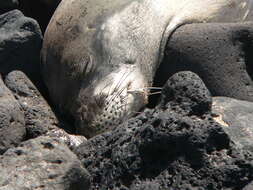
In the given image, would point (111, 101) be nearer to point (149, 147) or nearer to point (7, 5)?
point (149, 147)

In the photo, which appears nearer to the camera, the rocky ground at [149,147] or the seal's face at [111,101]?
the rocky ground at [149,147]

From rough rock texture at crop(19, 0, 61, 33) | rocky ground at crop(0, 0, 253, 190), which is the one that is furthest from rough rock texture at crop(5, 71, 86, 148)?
rough rock texture at crop(19, 0, 61, 33)

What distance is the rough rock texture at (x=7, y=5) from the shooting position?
5297 millimetres

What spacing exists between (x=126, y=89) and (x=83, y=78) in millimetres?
385

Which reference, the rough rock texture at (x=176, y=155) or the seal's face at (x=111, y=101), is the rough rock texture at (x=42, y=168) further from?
the seal's face at (x=111, y=101)

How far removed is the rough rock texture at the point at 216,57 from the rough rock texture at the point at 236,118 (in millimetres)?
477

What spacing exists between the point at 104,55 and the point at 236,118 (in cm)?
123

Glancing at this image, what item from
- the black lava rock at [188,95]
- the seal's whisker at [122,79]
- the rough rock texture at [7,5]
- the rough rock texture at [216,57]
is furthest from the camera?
the rough rock texture at [7,5]

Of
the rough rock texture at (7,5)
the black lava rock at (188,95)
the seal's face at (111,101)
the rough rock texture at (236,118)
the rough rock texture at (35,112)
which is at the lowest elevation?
the rough rock texture at (35,112)

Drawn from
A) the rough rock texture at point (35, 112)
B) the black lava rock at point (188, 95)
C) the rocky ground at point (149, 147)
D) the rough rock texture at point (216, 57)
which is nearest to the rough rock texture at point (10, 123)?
the rocky ground at point (149, 147)

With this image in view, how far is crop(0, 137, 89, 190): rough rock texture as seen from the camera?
277 centimetres

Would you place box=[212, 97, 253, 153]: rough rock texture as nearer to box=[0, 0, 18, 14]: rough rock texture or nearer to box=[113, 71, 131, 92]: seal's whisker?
box=[113, 71, 131, 92]: seal's whisker

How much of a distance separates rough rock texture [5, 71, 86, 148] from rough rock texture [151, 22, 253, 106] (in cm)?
97

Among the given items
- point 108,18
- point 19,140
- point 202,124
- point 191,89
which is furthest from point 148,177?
point 108,18
